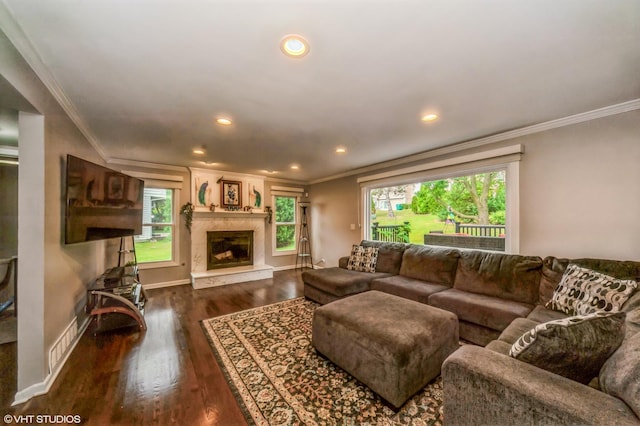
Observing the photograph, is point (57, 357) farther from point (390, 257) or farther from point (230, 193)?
point (390, 257)

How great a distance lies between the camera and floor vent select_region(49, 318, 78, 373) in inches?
75.5

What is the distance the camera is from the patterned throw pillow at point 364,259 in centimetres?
387

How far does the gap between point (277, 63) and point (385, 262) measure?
3153 millimetres

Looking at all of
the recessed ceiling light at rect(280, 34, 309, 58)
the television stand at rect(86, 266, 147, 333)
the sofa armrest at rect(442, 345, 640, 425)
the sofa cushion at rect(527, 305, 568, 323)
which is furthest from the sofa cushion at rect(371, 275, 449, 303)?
the television stand at rect(86, 266, 147, 333)

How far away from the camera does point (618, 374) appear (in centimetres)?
91

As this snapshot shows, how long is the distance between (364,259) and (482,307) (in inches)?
72.5

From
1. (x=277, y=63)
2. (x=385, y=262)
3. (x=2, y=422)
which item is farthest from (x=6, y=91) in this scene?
(x=385, y=262)

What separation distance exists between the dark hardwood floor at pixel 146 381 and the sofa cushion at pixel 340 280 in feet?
5.16

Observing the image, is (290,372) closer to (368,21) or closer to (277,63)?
(277,63)

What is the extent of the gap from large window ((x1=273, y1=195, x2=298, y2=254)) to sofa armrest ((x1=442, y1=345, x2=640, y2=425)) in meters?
5.22

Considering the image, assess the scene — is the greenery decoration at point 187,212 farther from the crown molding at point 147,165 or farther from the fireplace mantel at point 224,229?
the crown molding at point 147,165

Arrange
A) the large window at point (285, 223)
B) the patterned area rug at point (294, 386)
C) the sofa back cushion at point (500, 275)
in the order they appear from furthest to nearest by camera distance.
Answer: the large window at point (285, 223)
the sofa back cushion at point (500, 275)
the patterned area rug at point (294, 386)

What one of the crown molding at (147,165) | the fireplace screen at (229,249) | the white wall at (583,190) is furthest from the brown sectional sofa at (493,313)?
the crown molding at (147,165)

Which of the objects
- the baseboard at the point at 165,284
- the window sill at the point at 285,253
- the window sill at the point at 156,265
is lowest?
the baseboard at the point at 165,284
